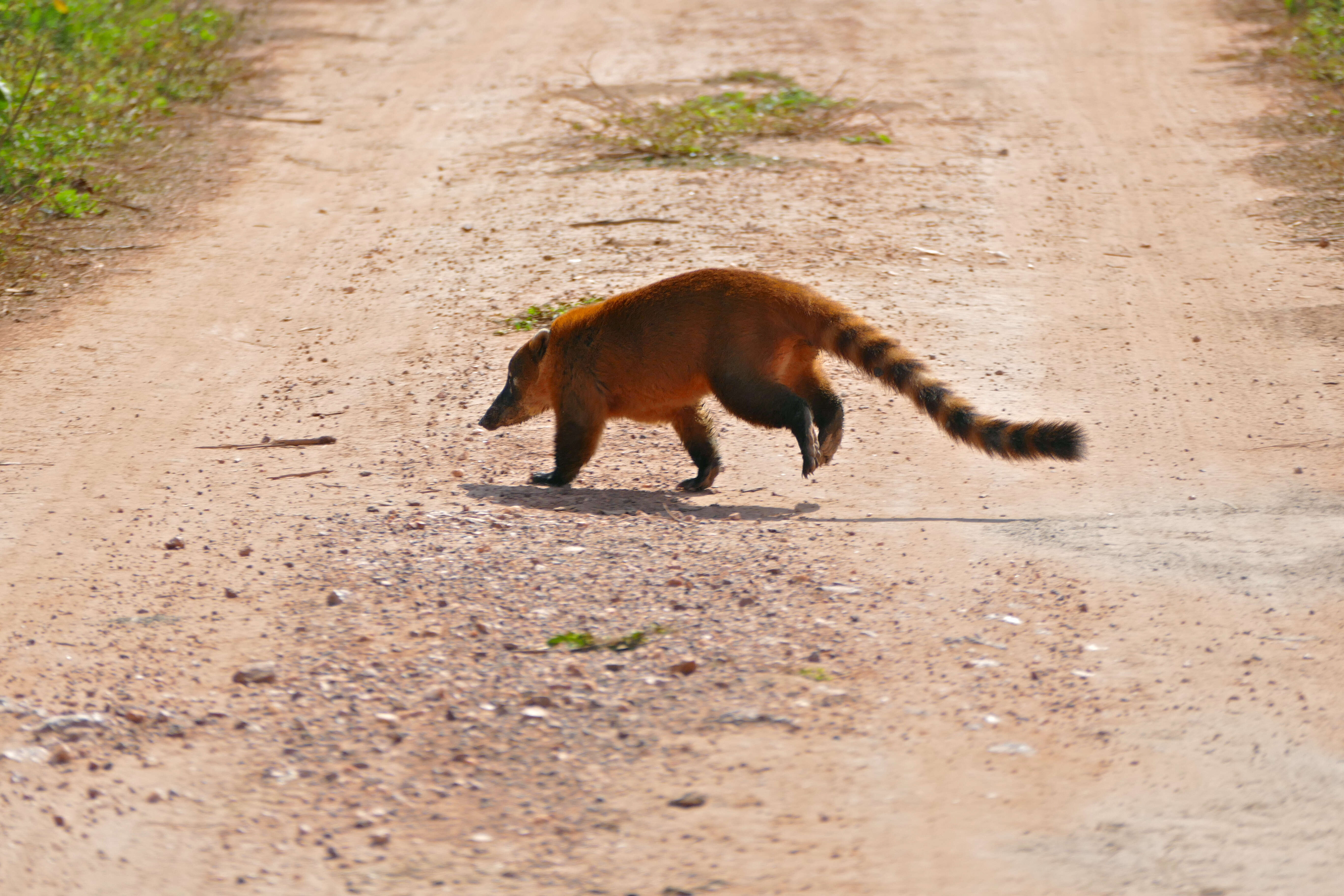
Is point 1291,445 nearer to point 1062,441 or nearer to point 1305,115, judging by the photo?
point 1062,441

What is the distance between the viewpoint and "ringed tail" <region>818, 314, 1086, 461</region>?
5.70 meters

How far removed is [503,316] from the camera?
29.5 feet

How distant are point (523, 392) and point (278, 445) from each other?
1397 millimetres

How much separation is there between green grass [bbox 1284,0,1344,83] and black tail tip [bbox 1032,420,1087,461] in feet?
33.1

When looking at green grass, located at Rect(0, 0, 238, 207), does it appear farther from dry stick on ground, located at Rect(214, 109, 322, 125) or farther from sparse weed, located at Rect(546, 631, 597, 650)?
sparse weed, located at Rect(546, 631, 597, 650)

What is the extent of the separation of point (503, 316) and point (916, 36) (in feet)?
32.2

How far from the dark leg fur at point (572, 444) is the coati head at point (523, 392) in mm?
267

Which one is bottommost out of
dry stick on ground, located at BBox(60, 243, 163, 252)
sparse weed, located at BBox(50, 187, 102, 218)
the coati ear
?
dry stick on ground, located at BBox(60, 243, 163, 252)

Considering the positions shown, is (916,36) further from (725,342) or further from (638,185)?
(725,342)

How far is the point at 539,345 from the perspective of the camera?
6.73 meters

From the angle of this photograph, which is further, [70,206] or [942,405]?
[70,206]

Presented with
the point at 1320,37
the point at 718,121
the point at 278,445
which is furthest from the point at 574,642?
the point at 1320,37

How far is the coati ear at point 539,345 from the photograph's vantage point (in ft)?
22.0

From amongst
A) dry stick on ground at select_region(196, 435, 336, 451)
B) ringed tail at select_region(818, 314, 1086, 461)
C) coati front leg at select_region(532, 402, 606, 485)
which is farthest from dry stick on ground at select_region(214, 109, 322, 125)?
ringed tail at select_region(818, 314, 1086, 461)
